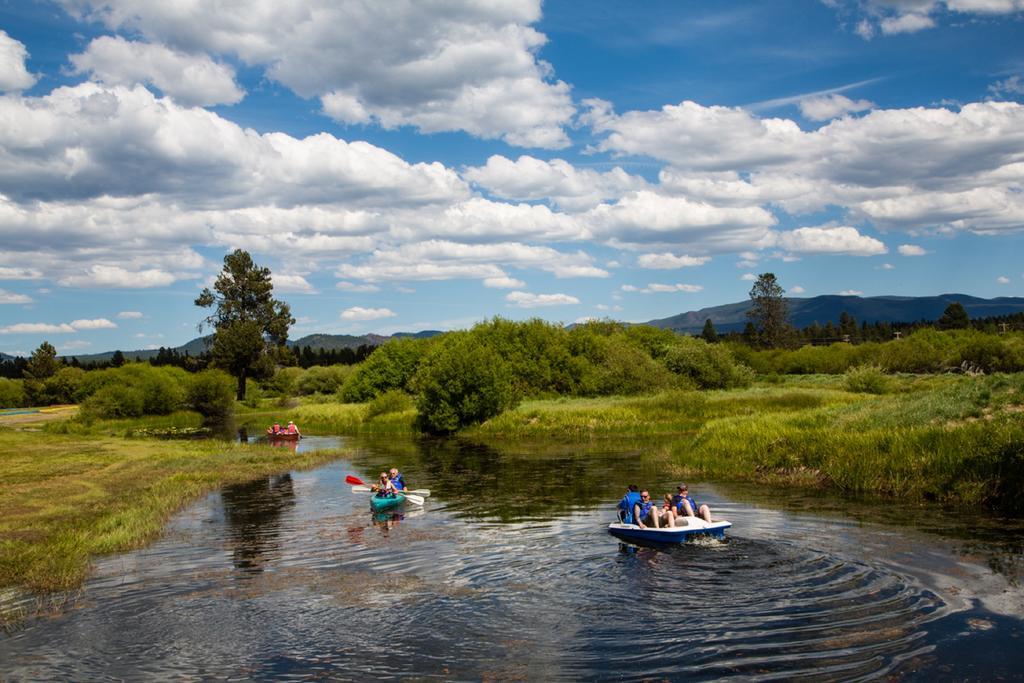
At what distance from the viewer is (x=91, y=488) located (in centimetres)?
3419

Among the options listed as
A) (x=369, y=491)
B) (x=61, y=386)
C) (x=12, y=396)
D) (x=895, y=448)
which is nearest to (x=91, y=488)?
(x=369, y=491)

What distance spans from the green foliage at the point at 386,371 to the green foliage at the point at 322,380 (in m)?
27.4

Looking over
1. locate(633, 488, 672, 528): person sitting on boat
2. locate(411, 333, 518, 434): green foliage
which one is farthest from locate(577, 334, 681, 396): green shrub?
locate(633, 488, 672, 528): person sitting on boat

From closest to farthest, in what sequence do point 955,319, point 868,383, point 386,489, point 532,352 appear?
point 386,489
point 868,383
point 532,352
point 955,319

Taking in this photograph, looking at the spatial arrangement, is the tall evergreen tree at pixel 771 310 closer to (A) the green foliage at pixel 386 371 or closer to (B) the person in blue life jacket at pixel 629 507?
(A) the green foliage at pixel 386 371

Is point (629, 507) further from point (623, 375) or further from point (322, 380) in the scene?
point (322, 380)

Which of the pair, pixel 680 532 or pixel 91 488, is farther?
pixel 91 488

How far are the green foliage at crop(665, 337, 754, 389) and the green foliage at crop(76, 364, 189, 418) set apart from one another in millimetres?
57979

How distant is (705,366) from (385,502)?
6365cm

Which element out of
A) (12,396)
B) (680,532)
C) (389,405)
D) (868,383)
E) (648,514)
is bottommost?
(680,532)

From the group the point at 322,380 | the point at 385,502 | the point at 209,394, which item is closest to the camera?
the point at 385,502

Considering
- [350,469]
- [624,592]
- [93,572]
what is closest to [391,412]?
[350,469]

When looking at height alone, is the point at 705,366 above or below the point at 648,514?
above

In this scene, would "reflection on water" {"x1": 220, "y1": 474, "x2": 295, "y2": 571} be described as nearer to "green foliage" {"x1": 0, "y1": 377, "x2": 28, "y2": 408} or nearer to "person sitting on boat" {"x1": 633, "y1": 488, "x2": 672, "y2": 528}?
"person sitting on boat" {"x1": 633, "y1": 488, "x2": 672, "y2": 528}
